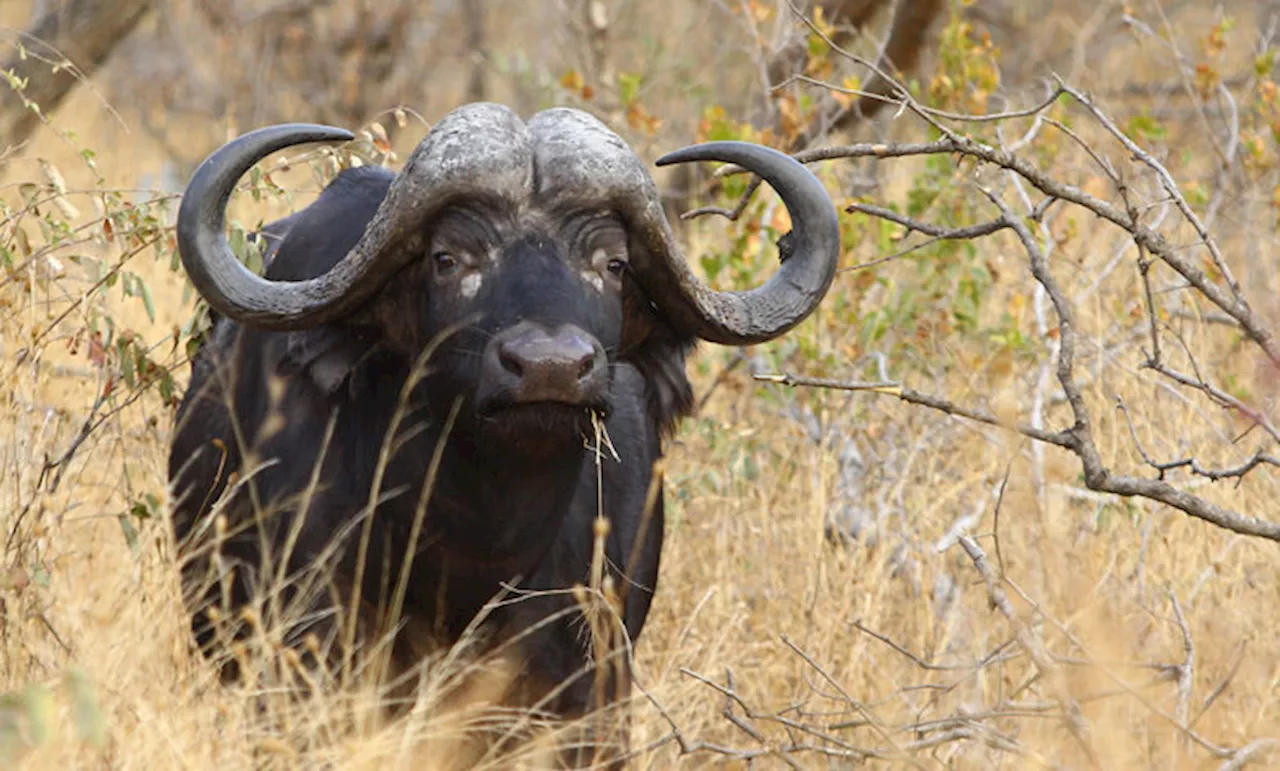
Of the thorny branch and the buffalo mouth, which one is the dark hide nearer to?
the buffalo mouth

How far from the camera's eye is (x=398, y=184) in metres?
3.75

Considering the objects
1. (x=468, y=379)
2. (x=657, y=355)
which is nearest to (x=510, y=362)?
(x=468, y=379)

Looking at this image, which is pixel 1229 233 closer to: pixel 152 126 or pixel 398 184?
pixel 398 184

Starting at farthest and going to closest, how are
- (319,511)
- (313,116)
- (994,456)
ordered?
(313,116) < (994,456) < (319,511)

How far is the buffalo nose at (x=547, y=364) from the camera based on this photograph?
135 inches

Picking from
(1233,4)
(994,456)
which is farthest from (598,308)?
(1233,4)

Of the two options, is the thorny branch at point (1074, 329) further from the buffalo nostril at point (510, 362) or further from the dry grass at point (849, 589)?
the buffalo nostril at point (510, 362)

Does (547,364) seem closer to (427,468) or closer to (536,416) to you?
(536,416)

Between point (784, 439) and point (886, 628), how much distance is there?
893 millimetres

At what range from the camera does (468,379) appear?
3686 mm

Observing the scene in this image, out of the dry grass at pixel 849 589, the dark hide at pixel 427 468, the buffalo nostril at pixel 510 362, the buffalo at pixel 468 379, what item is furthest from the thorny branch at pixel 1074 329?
the dark hide at pixel 427 468

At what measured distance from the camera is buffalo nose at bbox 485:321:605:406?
3.42 metres

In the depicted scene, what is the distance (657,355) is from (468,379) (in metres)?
0.65

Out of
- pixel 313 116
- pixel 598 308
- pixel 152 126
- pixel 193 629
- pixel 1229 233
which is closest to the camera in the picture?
pixel 598 308
